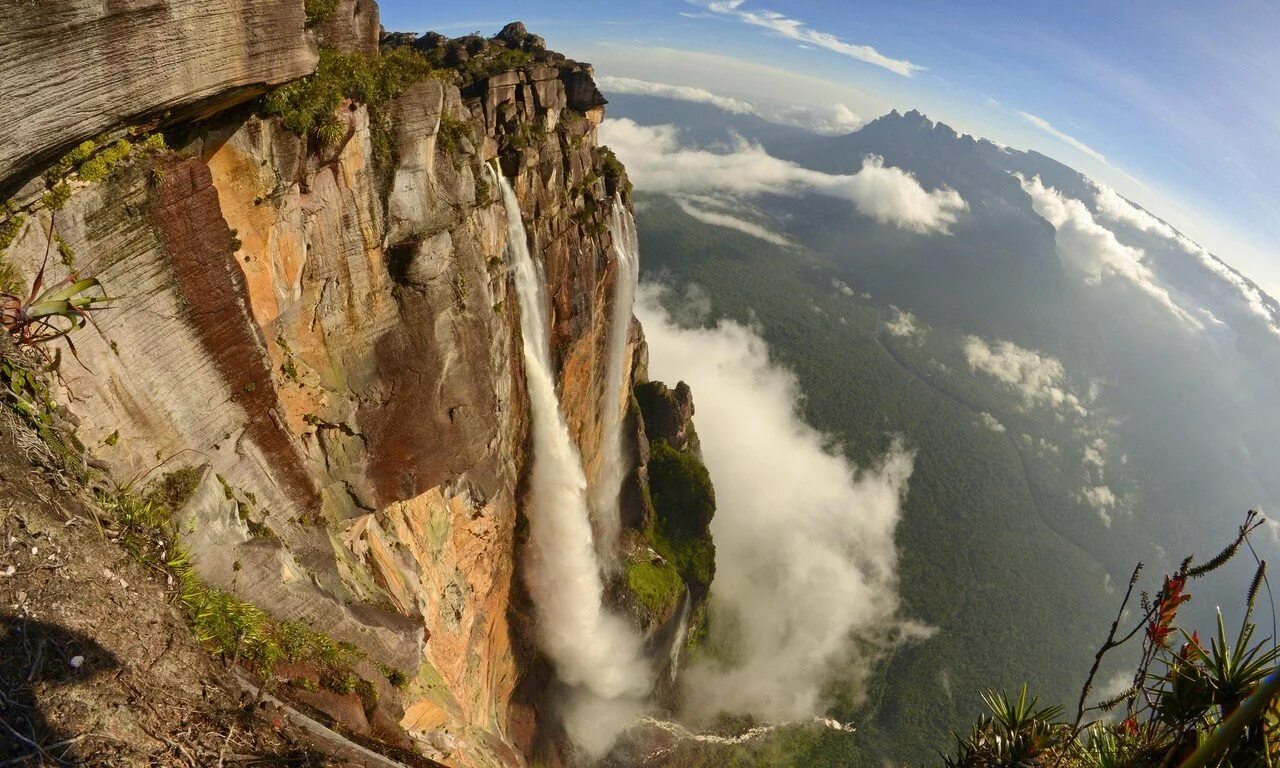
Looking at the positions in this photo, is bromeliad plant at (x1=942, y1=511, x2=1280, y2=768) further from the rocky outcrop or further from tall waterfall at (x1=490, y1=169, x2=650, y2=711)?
tall waterfall at (x1=490, y1=169, x2=650, y2=711)

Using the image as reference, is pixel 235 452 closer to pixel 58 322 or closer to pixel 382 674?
pixel 58 322

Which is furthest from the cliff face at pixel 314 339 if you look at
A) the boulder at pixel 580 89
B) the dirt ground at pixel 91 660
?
the boulder at pixel 580 89

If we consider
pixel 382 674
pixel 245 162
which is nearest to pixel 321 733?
pixel 382 674

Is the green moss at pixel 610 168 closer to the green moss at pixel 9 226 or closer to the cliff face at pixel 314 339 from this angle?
the cliff face at pixel 314 339

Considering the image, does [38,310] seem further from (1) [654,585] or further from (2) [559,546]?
(1) [654,585]

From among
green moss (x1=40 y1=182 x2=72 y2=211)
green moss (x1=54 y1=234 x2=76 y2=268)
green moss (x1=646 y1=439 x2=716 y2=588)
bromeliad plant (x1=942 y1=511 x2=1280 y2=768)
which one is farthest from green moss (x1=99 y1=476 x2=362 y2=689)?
green moss (x1=646 y1=439 x2=716 y2=588)
